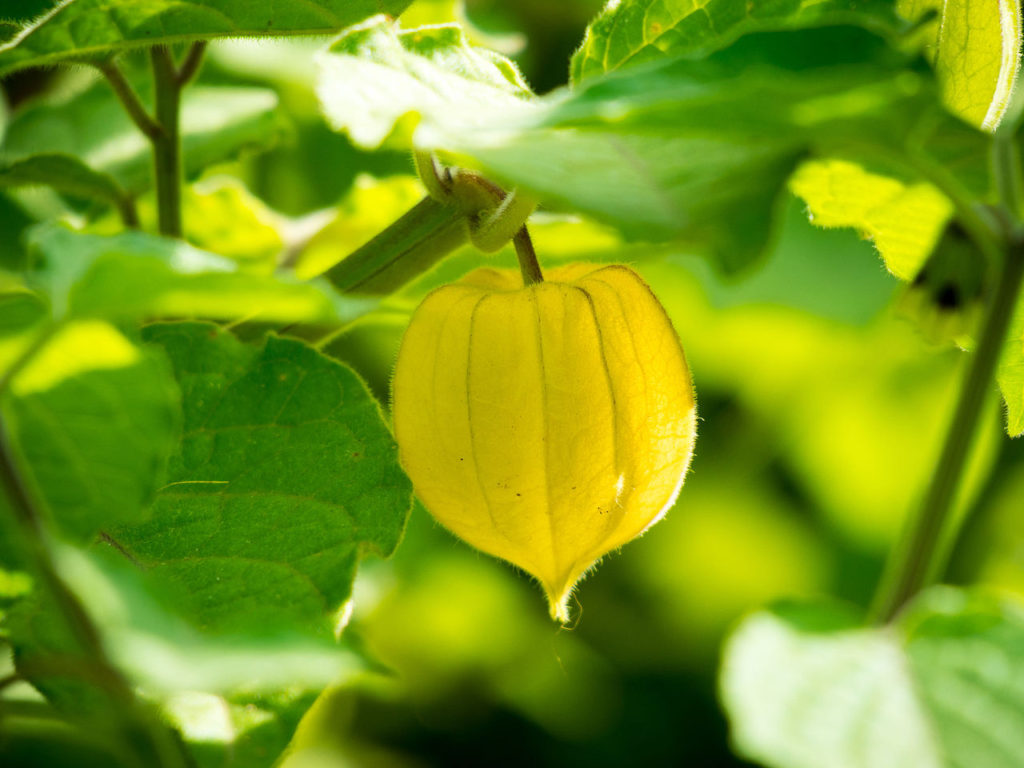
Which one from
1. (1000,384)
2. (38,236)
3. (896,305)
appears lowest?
(1000,384)

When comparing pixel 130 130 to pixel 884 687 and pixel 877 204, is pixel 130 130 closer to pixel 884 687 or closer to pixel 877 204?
pixel 877 204

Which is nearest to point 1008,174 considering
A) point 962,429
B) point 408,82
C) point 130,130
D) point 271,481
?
point 962,429

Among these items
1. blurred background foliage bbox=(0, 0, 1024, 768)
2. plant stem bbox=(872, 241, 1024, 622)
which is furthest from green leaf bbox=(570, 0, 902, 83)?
blurred background foliage bbox=(0, 0, 1024, 768)

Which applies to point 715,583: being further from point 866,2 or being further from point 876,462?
point 866,2

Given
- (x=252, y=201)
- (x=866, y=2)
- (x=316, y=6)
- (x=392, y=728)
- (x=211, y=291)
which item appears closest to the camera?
(x=211, y=291)

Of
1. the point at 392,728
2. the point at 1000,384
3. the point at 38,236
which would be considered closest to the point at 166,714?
the point at 38,236

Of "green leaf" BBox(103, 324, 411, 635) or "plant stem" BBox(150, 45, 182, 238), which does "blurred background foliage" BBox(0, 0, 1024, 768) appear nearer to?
"plant stem" BBox(150, 45, 182, 238)
